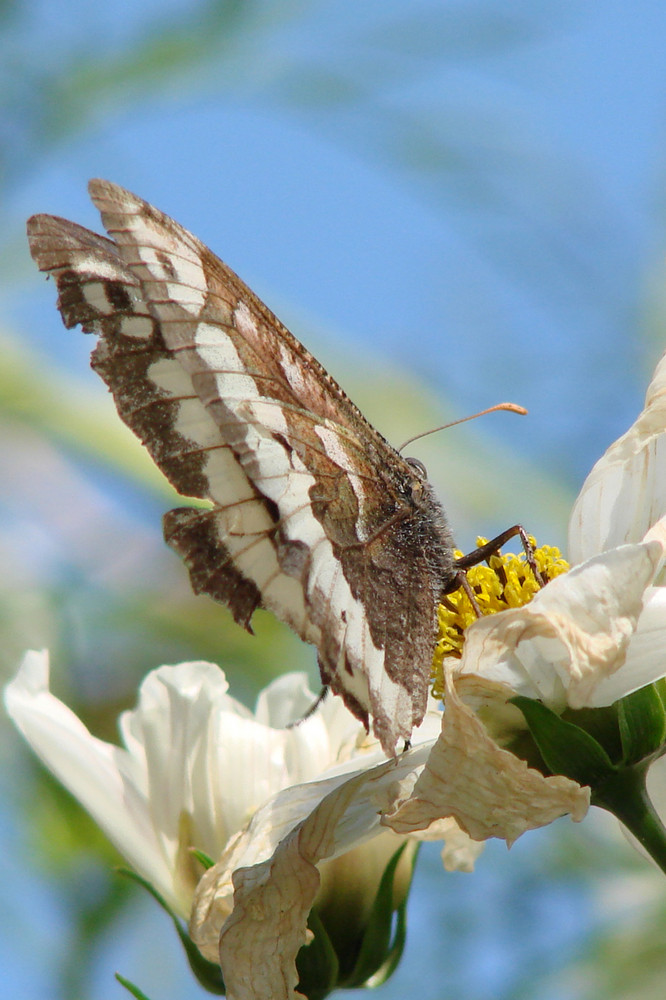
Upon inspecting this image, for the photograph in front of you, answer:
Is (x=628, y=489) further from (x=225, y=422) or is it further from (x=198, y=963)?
(x=198, y=963)

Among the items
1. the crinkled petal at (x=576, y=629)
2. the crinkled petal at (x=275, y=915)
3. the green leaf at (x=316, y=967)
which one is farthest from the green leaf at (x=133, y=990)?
the crinkled petal at (x=576, y=629)

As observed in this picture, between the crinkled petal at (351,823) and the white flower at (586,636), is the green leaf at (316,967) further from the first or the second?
the white flower at (586,636)

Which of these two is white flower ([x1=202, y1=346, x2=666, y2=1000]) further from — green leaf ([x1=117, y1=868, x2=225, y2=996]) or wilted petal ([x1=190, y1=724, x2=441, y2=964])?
green leaf ([x1=117, y1=868, x2=225, y2=996])

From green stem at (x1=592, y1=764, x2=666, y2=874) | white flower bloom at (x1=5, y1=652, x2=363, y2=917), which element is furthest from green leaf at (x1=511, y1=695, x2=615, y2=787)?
white flower bloom at (x1=5, y1=652, x2=363, y2=917)

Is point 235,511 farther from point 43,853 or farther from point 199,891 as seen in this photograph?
point 43,853

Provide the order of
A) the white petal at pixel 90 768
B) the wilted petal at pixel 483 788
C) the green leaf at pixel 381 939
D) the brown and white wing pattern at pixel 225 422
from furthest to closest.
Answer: the white petal at pixel 90 768
the green leaf at pixel 381 939
the brown and white wing pattern at pixel 225 422
the wilted petal at pixel 483 788

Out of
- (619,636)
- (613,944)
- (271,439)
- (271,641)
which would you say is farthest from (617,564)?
(271,641)

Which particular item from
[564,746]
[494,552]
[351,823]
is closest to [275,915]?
[351,823]
